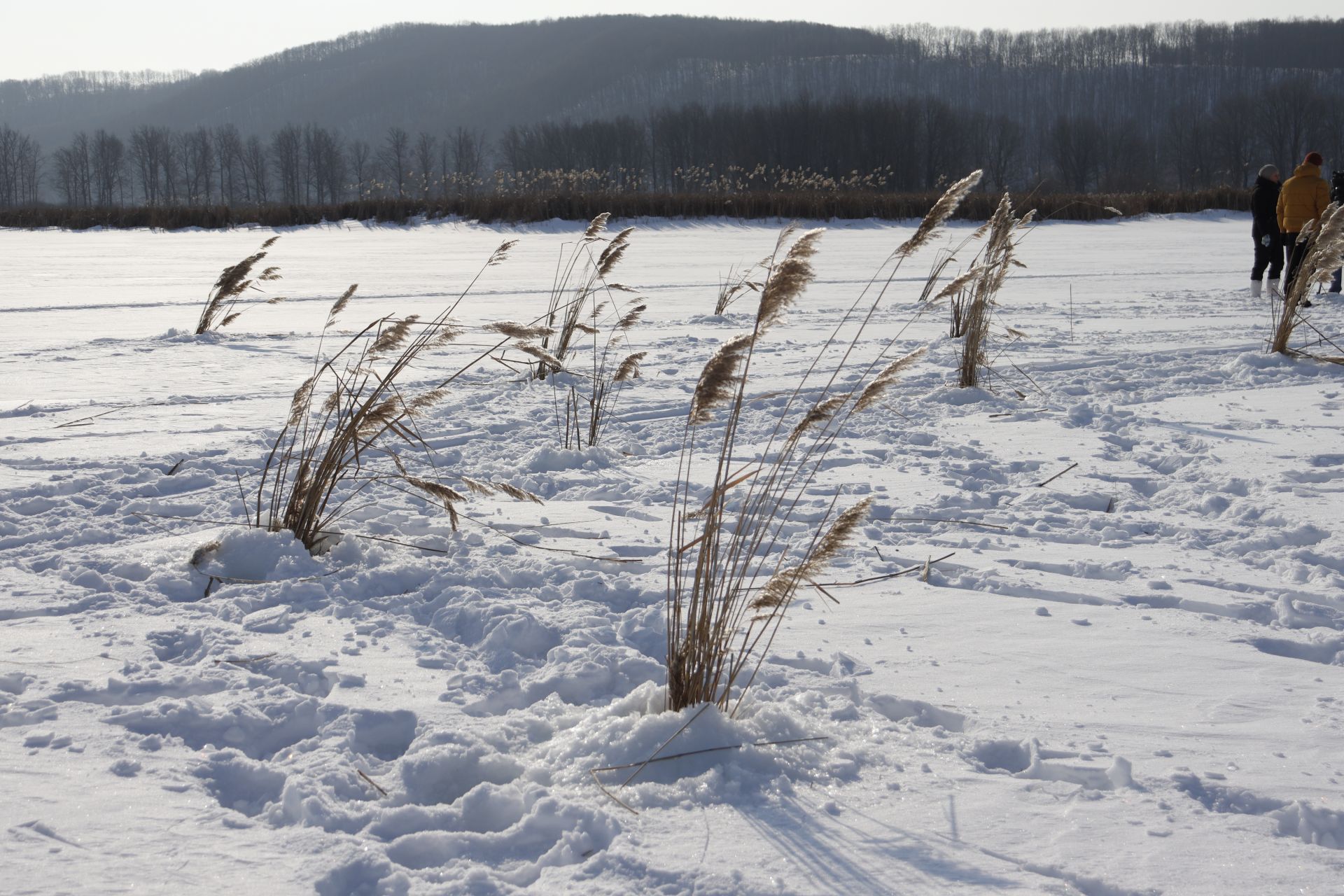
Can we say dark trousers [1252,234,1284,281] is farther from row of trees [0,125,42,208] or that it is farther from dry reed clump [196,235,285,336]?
row of trees [0,125,42,208]

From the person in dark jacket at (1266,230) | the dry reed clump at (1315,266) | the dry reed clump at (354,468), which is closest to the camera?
the dry reed clump at (354,468)

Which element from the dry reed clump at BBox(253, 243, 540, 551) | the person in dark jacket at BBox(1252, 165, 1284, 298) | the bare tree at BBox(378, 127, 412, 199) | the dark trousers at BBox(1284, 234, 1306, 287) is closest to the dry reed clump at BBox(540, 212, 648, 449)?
the dry reed clump at BBox(253, 243, 540, 551)

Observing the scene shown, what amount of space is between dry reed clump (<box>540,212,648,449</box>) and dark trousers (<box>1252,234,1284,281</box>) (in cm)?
655

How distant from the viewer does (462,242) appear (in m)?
16.9

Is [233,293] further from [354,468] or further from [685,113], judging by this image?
[685,113]

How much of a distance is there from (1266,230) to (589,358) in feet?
23.7

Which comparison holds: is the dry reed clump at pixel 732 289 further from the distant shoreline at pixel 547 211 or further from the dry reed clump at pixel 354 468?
the distant shoreline at pixel 547 211

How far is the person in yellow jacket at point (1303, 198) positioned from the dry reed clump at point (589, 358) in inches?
240

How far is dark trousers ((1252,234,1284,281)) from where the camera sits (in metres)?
9.55

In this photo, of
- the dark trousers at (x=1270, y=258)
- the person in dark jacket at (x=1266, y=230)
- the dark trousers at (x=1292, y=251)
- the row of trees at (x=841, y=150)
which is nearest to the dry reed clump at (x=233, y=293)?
the dark trousers at (x=1292, y=251)

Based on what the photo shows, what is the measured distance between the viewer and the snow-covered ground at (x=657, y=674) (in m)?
1.60

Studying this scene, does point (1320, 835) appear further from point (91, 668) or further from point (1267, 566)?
point (91, 668)

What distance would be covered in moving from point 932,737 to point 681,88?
126053mm

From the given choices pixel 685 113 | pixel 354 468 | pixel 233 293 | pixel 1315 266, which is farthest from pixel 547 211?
pixel 685 113
